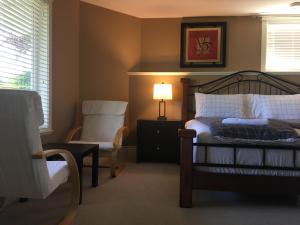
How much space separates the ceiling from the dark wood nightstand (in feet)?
5.38

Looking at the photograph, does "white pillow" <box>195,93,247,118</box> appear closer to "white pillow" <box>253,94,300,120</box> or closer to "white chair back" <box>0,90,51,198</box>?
"white pillow" <box>253,94,300,120</box>

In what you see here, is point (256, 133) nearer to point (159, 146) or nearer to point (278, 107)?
point (278, 107)

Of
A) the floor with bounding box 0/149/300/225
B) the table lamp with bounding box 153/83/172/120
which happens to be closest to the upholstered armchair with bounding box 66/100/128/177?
the table lamp with bounding box 153/83/172/120

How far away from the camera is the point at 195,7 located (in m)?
4.48

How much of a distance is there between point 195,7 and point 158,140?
1971 mm

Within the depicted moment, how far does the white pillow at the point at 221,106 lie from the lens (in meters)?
4.14

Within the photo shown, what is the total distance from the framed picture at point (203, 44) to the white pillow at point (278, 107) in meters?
1.01

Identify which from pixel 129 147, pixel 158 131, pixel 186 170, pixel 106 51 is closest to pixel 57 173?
pixel 186 170

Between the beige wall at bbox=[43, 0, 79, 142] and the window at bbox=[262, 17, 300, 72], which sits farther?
the window at bbox=[262, 17, 300, 72]

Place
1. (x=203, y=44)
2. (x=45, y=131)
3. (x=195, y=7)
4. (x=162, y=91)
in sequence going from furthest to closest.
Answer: (x=203, y=44) < (x=162, y=91) < (x=195, y=7) < (x=45, y=131)

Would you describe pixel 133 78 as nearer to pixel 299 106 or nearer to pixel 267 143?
pixel 299 106

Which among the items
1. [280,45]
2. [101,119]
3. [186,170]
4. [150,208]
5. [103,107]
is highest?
[280,45]

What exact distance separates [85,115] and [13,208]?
6.13ft

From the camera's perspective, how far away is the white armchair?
1808 mm
